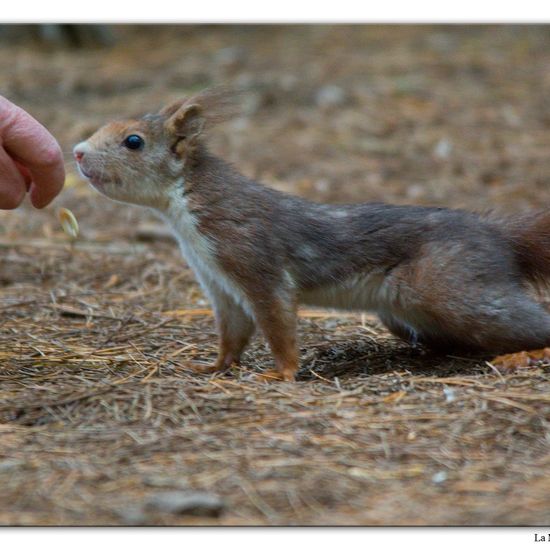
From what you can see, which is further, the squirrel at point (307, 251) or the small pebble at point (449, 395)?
the squirrel at point (307, 251)

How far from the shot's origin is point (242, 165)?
32.8 feet

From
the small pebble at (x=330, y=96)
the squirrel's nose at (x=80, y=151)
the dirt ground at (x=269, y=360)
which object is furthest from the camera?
the small pebble at (x=330, y=96)

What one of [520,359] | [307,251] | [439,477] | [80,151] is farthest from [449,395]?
[80,151]

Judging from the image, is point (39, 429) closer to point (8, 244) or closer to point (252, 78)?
point (8, 244)

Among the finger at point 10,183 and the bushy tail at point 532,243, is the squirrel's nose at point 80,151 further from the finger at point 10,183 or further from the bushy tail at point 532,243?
the bushy tail at point 532,243

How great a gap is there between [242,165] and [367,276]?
15.5ft

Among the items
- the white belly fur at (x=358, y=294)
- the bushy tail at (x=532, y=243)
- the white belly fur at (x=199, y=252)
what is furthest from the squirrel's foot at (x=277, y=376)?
the bushy tail at (x=532, y=243)

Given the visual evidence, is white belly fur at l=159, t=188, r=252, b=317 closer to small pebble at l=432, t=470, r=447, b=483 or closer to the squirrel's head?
the squirrel's head

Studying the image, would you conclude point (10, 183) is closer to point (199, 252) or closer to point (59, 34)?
point (199, 252)

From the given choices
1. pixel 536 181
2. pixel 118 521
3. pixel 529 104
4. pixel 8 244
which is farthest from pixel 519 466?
pixel 529 104

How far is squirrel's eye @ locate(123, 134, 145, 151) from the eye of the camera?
5.63 m

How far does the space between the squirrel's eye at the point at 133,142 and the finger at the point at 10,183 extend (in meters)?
0.61

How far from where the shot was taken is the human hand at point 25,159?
5098mm

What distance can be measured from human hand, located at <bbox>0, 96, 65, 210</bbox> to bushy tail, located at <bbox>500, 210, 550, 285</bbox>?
233 centimetres
